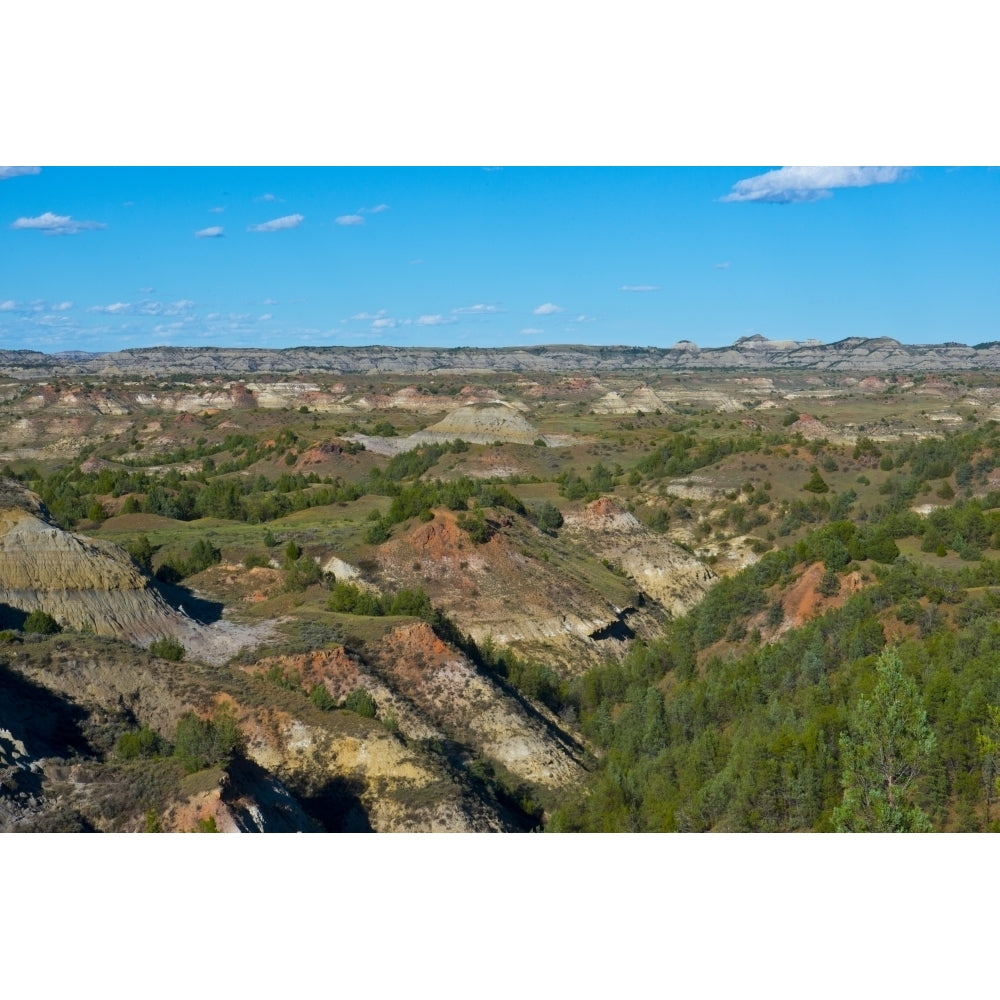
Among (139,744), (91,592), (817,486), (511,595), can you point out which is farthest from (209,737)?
(817,486)

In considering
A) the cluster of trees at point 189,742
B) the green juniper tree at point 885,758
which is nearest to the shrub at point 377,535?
the cluster of trees at point 189,742

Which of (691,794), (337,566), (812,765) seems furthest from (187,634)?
(812,765)

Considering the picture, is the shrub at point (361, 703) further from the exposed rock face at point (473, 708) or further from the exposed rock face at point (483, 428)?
the exposed rock face at point (483, 428)

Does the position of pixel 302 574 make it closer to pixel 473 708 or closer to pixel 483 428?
pixel 473 708

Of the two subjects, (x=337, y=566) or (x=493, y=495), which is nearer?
(x=337, y=566)

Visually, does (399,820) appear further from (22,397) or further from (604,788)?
(22,397)

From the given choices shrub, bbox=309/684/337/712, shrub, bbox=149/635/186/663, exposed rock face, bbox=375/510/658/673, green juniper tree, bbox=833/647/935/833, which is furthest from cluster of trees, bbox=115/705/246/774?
exposed rock face, bbox=375/510/658/673
